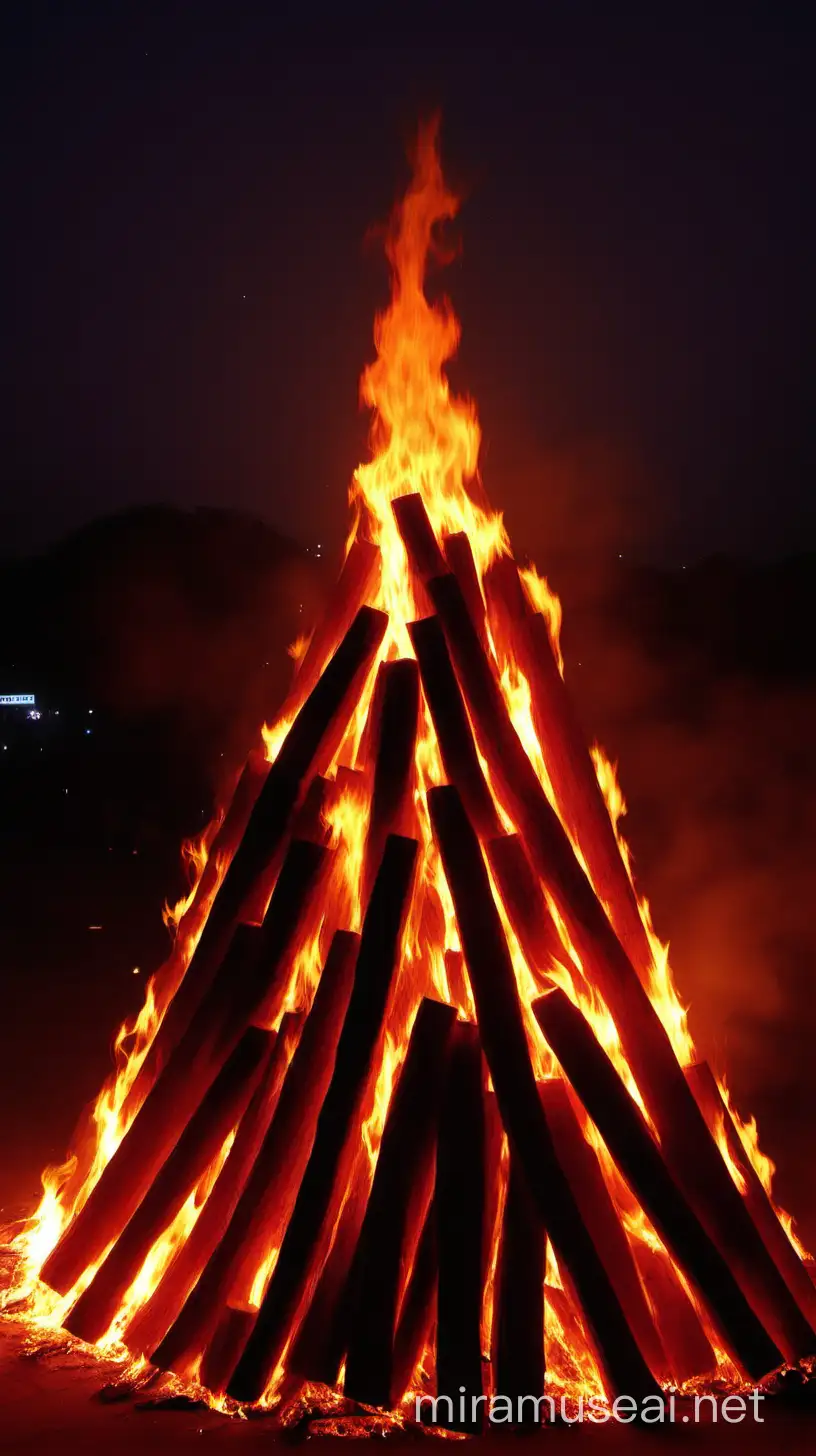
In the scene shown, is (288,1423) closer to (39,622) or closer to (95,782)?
(95,782)

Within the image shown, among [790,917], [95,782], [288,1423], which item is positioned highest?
[95,782]

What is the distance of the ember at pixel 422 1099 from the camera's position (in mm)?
3277

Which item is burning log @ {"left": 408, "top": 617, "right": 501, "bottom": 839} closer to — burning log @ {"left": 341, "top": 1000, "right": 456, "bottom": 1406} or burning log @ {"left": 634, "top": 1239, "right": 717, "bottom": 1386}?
burning log @ {"left": 341, "top": 1000, "right": 456, "bottom": 1406}

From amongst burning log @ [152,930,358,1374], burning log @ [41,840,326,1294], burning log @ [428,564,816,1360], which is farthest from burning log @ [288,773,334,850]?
burning log @ [428,564,816,1360]

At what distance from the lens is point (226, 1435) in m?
3.15

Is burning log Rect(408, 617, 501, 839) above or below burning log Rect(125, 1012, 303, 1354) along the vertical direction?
above

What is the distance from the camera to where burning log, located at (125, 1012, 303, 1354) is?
353cm

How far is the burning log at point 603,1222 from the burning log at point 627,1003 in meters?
0.27

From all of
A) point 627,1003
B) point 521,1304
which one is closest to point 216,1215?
point 521,1304

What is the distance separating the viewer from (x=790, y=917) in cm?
986

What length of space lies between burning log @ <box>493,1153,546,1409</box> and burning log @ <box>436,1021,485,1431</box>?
77 mm

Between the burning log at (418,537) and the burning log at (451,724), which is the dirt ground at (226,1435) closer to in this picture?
the burning log at (451,724)

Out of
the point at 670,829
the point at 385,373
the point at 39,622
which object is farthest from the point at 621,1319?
the point at 39,622

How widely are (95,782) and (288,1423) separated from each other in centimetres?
2231
